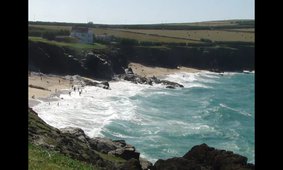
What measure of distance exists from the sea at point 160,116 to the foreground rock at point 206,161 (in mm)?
9170

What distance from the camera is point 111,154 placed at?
105 feet

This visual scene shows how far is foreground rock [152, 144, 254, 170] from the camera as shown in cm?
2689

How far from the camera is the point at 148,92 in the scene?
89.8 metres

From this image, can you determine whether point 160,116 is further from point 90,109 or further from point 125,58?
point 125,58

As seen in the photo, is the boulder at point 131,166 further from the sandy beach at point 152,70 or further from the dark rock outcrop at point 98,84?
the sandy beach at point 152,70

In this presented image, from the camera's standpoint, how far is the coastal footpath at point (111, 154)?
71.2ft

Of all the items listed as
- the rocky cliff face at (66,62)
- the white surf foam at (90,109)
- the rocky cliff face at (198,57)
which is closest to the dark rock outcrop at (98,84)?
the white surf foam at (90,109)

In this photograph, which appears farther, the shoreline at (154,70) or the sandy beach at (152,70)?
the sandy beach at (152,70)

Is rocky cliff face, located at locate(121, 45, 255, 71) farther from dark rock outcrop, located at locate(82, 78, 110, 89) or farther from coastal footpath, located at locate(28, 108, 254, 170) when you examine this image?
coastal footpath, located at locate(28, 108, 254, 170)

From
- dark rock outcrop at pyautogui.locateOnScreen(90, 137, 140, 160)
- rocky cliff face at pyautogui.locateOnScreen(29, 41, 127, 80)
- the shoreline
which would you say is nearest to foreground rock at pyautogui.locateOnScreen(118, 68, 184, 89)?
rocky cliff face at pyautogui.locateOnScreen(29, 41, 127, 80)

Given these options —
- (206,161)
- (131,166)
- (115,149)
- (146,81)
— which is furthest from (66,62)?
(131,166)

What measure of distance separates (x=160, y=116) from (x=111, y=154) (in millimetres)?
32225

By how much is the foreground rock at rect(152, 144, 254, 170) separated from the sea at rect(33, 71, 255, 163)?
9.17 m
